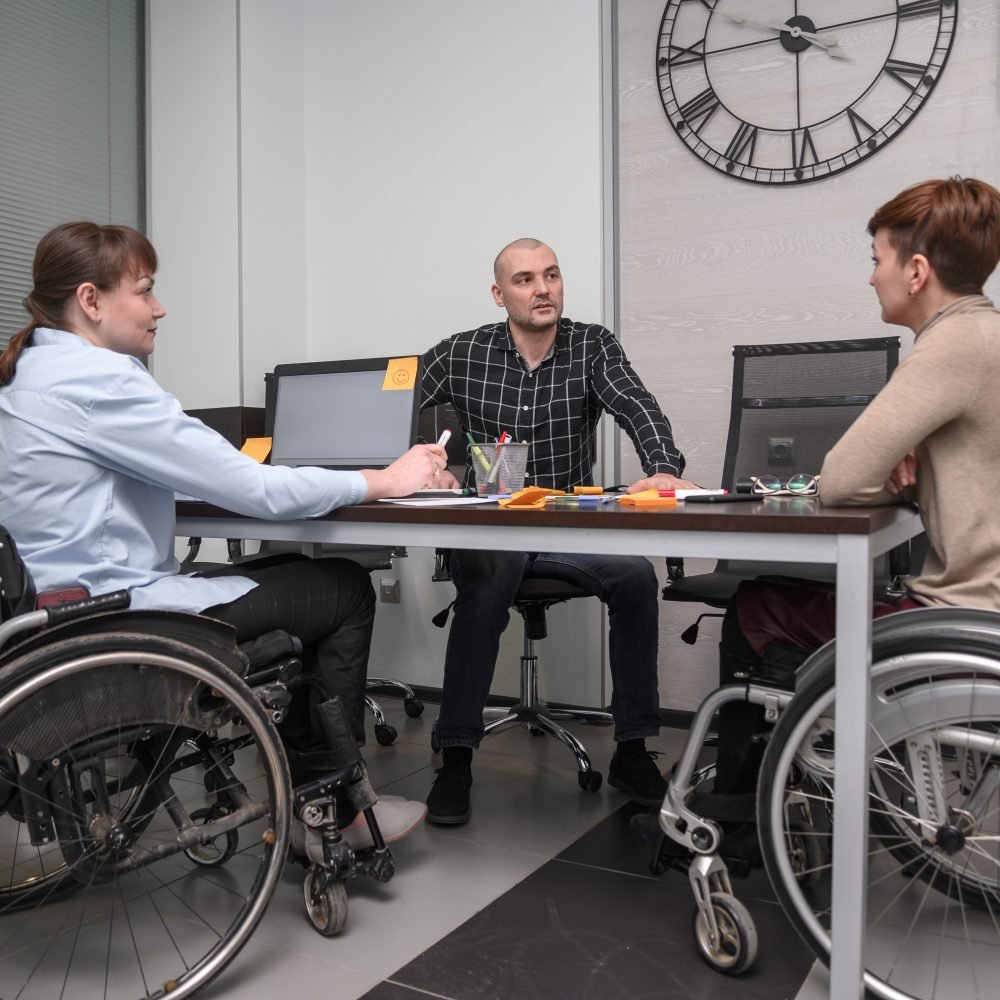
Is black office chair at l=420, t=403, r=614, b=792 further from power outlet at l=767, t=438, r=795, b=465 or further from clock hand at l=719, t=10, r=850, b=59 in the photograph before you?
clock hand at l=719, t=10, r=850, b=59

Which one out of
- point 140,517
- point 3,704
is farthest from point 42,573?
point 3,704

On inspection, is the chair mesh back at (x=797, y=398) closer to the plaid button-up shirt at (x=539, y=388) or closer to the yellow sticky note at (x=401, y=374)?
the plaid button-up shirt at (x=539, y=388)

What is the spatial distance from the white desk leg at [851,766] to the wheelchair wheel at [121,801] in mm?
770

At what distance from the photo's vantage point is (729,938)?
1467 mm

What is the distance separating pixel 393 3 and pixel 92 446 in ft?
8.41

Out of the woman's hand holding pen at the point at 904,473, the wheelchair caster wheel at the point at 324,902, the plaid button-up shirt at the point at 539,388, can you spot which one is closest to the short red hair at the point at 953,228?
the woman's hand holding pen at the point at 904,473

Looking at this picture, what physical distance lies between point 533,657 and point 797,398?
3.15 ft

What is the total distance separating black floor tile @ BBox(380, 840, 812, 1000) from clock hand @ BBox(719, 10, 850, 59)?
7.40ft

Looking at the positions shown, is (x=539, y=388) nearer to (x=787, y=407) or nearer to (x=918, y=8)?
(x=787, y=407)

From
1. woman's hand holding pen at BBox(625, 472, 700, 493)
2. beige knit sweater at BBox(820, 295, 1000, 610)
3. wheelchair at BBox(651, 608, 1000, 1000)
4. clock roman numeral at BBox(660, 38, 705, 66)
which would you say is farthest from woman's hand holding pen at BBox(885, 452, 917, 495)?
clock roman numeral at BBox(660, 38, 705, 66)

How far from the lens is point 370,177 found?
349 cm

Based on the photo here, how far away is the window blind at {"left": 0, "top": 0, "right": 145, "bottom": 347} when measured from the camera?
122 inches

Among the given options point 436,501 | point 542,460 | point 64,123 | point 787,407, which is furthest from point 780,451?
point 64,123

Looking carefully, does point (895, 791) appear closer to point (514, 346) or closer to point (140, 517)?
point (140, 517)
